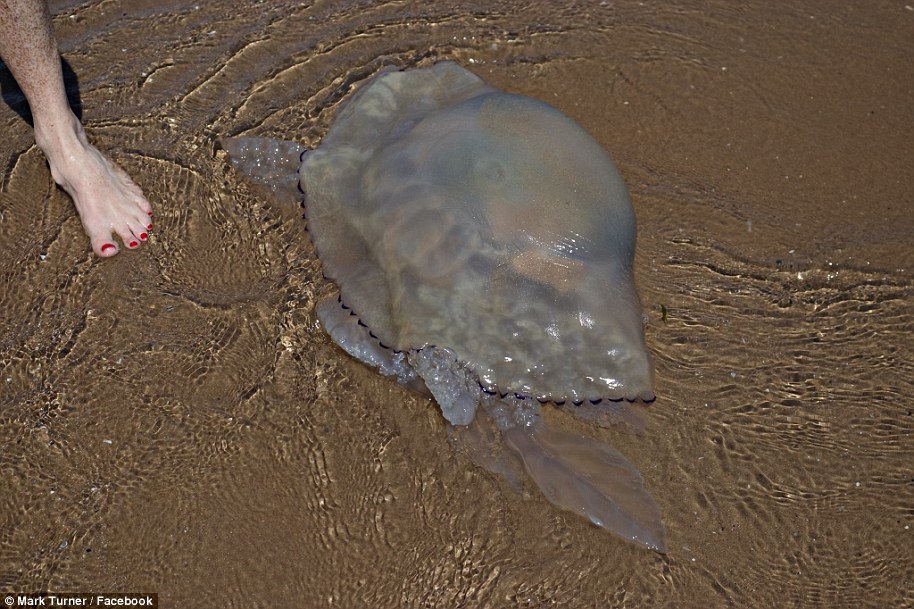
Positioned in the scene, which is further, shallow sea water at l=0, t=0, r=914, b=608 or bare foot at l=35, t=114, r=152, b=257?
bare foot at l=35, t=114, r=152, b=257

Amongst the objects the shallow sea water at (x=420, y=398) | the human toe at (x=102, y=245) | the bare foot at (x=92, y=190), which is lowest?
the shallow sea water at (x=420, y=398)

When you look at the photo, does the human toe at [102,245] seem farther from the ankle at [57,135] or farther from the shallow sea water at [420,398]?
the ankle at [57,135]

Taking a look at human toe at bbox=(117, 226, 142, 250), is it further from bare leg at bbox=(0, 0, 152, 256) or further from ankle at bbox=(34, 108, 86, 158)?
ankle at bbox=(34, 108, 86, 158)

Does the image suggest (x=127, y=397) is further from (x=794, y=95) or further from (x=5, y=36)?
(x=794, y=95)

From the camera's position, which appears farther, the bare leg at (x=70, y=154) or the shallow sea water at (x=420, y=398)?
the bare leg at (x=70, y=154)

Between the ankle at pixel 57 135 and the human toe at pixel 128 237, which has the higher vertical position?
the ankle at pixel 57 135

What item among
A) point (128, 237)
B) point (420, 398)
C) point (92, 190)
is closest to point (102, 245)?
point (128, 237)

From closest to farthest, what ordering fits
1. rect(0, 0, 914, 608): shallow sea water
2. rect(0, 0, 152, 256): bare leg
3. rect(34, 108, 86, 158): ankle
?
rect(0, 0, 914, 608): shallow sea water → rect(0, 0, 152, 256): bare leg → rect(34, 108, 86, 158): ankle

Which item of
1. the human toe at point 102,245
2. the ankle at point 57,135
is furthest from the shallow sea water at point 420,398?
the ankle at point 57,135

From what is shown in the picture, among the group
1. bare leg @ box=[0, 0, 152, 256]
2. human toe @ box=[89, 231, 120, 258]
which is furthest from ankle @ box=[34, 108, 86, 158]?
human toe @ box=[89, 231, 120, 258]
